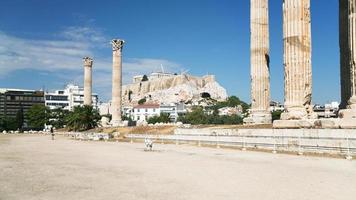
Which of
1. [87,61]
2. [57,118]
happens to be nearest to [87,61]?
[87,61]

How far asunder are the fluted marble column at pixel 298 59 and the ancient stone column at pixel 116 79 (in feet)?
149

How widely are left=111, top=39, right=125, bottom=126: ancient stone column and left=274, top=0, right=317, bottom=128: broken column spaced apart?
149ft

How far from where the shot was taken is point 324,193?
11.6 m

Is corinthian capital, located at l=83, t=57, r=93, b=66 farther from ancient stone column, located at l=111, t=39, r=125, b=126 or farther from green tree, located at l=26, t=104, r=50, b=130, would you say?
green tree, located at l=26, t=104, r=50, b=130

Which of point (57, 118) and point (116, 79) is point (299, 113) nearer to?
point (116, 79)

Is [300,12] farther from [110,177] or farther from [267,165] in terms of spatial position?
[110,177]

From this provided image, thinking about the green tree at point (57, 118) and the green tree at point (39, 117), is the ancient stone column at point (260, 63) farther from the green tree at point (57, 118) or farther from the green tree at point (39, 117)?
the green tree at point (39, 117)

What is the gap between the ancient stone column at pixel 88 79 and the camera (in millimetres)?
83938

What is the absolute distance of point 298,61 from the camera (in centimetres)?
2752

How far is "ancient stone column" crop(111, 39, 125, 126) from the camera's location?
70875mm

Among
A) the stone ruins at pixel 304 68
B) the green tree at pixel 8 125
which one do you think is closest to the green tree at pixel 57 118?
the green tree at pixel 8 125

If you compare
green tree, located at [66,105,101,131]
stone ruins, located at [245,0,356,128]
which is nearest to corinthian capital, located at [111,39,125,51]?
green tree, located at [66,105,101,131]

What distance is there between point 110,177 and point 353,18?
15127mm

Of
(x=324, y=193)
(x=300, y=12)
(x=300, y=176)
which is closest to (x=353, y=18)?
(x=300, y=12)
